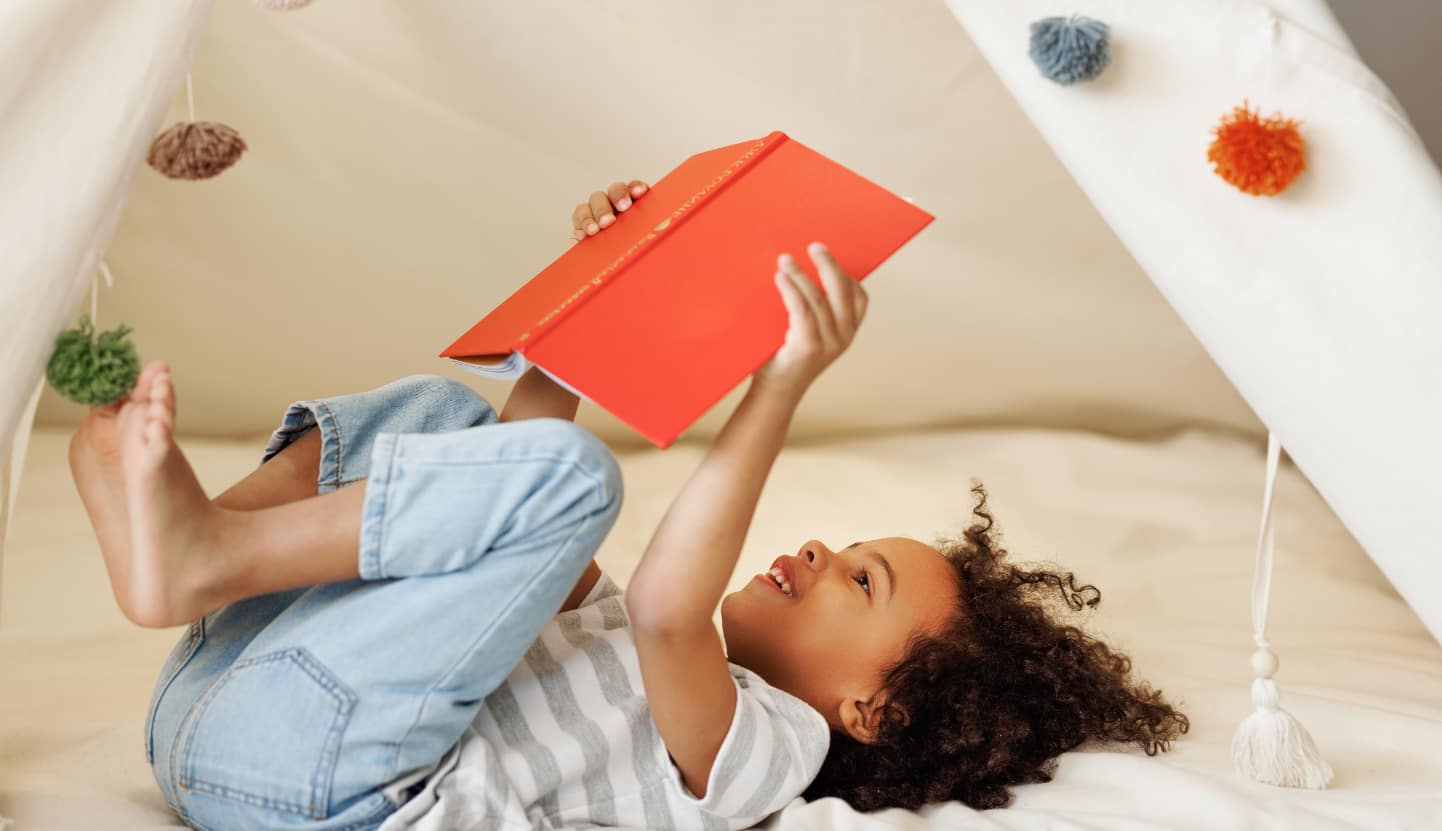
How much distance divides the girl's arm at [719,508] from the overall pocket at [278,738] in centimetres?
21

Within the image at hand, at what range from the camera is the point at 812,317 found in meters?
0.85

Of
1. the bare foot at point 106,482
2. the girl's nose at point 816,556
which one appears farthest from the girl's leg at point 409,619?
the girl's nose at point 816,556

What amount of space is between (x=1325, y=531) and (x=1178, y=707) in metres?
0.52

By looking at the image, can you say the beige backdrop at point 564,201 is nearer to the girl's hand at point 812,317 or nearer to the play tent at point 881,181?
the play tent at point 881,181

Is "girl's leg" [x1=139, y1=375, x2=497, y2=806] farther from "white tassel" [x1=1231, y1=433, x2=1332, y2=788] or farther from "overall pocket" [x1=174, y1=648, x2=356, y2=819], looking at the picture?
"white tassel" [x1=1231, y1=433, x2=1332, y2=788]

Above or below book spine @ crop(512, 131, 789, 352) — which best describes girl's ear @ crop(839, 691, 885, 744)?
below

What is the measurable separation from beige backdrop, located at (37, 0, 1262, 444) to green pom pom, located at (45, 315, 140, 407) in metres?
0.75

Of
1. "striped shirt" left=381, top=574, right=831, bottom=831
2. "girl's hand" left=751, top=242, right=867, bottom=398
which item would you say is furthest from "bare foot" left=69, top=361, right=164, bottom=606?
"girl's hand" left=751, top=242, right=867, bottom=398

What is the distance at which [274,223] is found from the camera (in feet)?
5.36

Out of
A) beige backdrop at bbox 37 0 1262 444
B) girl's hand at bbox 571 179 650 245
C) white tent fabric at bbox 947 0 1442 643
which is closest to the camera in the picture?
white tent fabric at bbox 947 0 1442 643

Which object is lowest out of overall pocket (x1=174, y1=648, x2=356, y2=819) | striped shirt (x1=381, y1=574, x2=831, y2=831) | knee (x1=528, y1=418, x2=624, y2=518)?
overall pocket (x1=174, y1=648, x2=356, y2=819)

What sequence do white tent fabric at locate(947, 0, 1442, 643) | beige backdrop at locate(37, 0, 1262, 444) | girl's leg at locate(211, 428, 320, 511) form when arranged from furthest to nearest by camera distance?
beige backdrop at locate(37, 0, 1262, 444) < girl's leg at locate(211, 428, 320, 511) < white tent fabric at locate(947, 0, 1442, 643)

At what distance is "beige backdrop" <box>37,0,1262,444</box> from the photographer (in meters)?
1.50

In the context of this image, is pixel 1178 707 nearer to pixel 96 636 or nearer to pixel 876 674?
pixel 876 674
